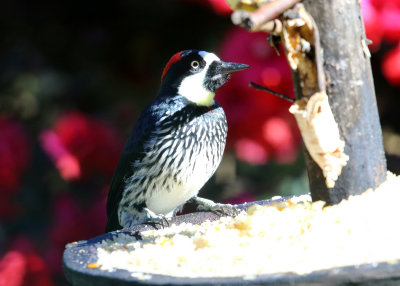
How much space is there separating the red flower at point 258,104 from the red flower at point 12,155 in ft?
2.15

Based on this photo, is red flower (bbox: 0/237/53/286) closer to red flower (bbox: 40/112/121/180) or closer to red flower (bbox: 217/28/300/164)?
red flower (bbox: 40/112/121/180)

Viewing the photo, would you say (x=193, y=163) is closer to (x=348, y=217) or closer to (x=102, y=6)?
(x=102, y=6)

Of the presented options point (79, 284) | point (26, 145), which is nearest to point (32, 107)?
point (26, 145)

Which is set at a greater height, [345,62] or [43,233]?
[345,62]

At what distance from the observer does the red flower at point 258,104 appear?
2.58m

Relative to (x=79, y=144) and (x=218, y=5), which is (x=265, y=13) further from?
(x=79, y=144)

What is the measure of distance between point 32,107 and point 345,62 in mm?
1843

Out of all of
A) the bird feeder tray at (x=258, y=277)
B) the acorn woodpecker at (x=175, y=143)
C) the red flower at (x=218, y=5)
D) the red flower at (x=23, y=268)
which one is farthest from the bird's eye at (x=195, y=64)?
the bird feeder tray at (x=258, y=277)

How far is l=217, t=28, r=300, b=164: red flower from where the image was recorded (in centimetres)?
258

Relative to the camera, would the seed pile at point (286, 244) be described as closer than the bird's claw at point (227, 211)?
Yes

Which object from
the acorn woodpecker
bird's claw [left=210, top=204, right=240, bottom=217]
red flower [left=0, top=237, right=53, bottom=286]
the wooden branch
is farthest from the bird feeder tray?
red flower [left=0, top=237, right=53, bottom=286]

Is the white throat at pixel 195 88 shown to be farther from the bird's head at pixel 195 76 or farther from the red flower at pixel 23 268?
the red flower at pixel 23 268

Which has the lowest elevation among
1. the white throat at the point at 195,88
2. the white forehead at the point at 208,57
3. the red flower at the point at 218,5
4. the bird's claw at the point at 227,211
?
the bird's claw at the point at 227,211

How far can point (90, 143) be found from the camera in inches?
104
